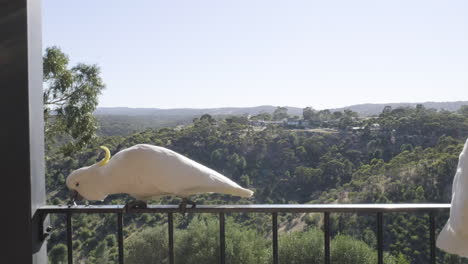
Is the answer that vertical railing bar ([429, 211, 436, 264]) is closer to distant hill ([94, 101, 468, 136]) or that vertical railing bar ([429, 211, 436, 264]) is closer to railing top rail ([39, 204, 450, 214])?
railing top rail ([39, 204, 450, 214])

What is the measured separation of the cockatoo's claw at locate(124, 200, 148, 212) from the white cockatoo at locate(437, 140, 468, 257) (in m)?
0.78

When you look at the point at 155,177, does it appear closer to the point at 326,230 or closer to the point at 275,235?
the point at 275,235

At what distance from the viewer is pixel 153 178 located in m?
1.24

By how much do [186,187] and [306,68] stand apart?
70.4 ft

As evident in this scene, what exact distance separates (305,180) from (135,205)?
10708 mm

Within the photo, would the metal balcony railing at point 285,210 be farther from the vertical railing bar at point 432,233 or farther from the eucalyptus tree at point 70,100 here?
the eucalyptus tree at point 70,100

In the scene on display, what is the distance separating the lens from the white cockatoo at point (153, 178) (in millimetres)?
1234

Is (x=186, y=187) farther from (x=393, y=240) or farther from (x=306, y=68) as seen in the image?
(x=306, y=68)

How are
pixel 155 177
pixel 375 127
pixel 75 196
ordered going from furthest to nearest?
1. pixel 375 127
2. pixel 75 196
3. pixel 155 177

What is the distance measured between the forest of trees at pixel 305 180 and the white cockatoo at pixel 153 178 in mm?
6103

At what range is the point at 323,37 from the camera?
757 inches

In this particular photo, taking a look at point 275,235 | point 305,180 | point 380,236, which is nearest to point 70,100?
point 275,235

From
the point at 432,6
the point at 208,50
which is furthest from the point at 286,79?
the point at 432,6

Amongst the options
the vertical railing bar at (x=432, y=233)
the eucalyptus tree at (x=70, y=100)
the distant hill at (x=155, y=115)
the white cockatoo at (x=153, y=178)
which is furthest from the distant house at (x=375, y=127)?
the white cockatoo at (x=153, y=178)
